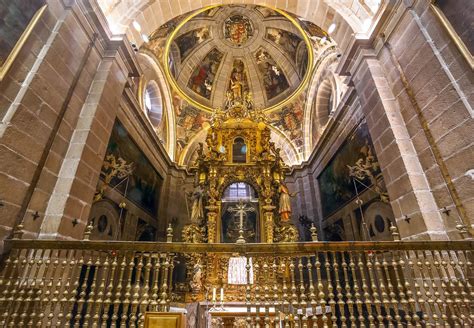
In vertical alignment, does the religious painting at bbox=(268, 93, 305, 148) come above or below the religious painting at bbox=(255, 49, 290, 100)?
A: below

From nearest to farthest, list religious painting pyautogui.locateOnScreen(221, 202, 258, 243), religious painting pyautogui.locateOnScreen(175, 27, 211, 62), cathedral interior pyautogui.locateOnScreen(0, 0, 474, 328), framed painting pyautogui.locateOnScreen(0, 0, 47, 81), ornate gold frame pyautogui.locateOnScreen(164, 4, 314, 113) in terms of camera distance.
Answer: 1. cathedral interior pyautogui.locateOnScreen(0, 0, 474, 328)
2. framed painting pyautogui.locateOnScreen(0, 0, 47, 81)
3. religious painting pyautogui.locateOnScreen(221, 202, 258, 243)
4. ornate gold frame pyautogui.locateOnScreen(164, 4, 314, 113)
5. religious painting pyautogui.locateOnScreen(175, 27, 211, 62)

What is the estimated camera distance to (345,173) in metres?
9.03

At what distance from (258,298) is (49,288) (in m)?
2.37

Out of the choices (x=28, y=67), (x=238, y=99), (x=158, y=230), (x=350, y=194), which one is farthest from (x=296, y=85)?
(x=28, y=67)

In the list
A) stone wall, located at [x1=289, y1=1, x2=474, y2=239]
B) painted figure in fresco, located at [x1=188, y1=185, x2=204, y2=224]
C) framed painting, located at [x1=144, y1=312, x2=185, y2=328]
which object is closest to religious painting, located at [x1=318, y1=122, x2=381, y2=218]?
stone wall, located at [x1=289, y1=1, x2=474, y2=239]

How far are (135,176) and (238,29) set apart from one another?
1028cm

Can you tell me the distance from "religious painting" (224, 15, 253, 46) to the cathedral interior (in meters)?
2.80

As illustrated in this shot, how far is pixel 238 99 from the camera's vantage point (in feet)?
39.7

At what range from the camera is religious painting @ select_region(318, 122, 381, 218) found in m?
7.66

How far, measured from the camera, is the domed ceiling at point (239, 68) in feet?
42.3

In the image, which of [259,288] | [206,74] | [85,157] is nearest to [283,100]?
[206,74]

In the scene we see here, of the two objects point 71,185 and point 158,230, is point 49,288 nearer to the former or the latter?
point 71,185

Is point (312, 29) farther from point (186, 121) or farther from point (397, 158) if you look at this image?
point (397, 158)

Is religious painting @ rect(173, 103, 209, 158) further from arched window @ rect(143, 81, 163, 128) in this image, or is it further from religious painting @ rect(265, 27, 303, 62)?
religious painting @ rect(265, 27, 303, 62)
